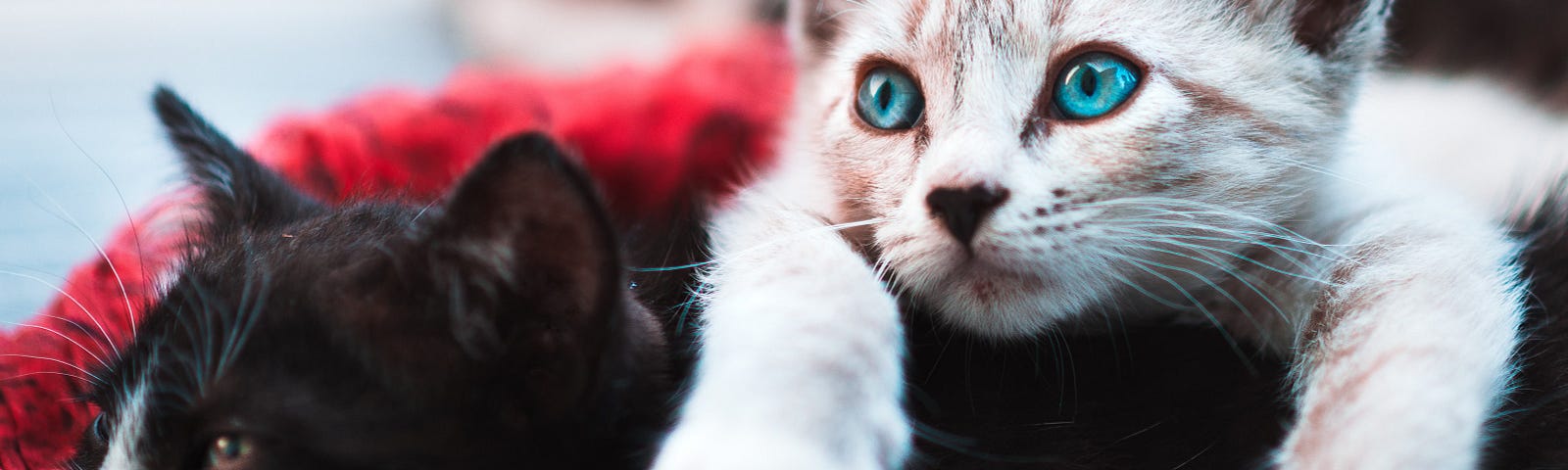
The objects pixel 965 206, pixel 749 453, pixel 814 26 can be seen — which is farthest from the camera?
pixel 814 26

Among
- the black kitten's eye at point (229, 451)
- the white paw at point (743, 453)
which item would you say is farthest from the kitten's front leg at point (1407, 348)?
the black kitten's eye at point (229, 451)

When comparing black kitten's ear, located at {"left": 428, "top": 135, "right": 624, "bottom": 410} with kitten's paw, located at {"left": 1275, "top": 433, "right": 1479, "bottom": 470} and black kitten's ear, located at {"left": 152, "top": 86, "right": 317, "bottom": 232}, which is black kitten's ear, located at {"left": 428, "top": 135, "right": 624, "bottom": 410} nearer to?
black kitten's ear, located at {"left": 152, "top": 86, "right": 317, "bottom": 232}

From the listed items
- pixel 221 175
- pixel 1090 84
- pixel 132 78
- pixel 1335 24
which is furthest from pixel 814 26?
pixel 132 78

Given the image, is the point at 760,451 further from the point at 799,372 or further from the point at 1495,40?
the point at 1495,40

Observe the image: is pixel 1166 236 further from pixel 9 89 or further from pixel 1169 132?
pixel 9 89

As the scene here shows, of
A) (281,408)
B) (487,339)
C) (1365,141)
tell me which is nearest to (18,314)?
(281,408)
